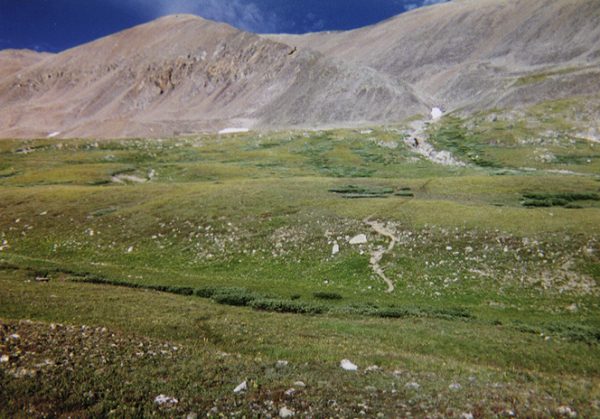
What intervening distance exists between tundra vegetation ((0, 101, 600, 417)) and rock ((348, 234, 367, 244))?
56cm

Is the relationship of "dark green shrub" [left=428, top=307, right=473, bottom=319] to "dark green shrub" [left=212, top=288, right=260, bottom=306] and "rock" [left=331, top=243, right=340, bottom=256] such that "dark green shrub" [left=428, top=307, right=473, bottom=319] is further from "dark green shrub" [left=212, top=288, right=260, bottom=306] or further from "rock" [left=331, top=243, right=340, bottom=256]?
"rock" [left=331, top=243, right=340, bottom=256]

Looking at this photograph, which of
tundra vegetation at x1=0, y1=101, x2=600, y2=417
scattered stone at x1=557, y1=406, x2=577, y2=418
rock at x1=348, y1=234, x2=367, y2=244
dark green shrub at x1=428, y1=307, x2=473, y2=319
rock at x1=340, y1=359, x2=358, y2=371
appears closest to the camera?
scattered stone at x1=557, y1=406, x2=577, y2=418

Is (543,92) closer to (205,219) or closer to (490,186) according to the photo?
(490,186)

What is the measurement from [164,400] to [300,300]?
1510cm

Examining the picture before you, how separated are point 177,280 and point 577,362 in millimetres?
25822

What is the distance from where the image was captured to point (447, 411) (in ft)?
37.5

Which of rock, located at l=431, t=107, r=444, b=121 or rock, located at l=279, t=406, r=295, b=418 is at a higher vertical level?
rock, located at l=431, t=107, r=444, b=121

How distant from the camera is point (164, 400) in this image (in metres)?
11.1

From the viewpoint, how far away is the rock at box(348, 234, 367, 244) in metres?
35.8

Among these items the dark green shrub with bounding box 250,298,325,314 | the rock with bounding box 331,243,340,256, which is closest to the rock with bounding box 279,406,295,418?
the dark green shrub with bounding box 250,298,325,314

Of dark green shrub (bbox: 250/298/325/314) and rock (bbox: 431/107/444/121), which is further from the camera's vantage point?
rock (bbox: 431/107/444/121)

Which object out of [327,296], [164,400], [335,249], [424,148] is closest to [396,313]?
[327,296]

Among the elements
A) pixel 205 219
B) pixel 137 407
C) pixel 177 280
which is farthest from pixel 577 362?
pixel 205 219

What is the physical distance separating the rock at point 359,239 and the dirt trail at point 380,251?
1.83 m
